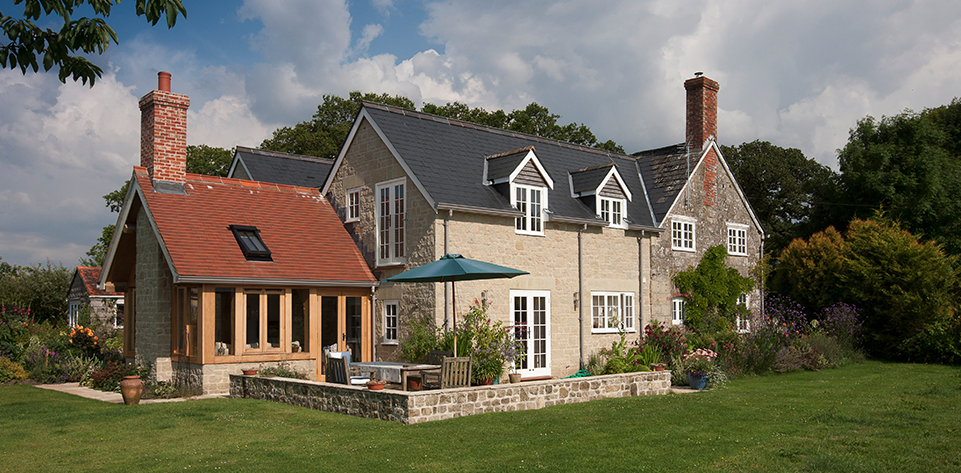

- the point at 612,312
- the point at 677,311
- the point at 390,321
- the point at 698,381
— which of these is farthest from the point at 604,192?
the point at 390,321

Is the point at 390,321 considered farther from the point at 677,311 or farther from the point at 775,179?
the point at 775,179

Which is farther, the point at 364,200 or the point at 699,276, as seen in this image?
the point at 699,276

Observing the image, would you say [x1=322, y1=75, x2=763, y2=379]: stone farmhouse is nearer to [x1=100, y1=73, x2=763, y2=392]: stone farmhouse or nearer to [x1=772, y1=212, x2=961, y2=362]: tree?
[x1=100, y1=73, x2=763, y2=392]: stone farmhouse

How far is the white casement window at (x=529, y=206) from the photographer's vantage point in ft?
62.1

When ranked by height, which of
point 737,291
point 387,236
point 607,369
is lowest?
point 607,369

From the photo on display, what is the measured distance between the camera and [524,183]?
751 inches

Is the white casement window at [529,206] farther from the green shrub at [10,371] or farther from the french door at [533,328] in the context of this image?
the green shrub at [10,371]

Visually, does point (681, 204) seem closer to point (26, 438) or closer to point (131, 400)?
point (131, 400)

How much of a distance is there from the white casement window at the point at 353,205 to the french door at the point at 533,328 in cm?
526

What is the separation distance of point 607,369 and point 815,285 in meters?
10.9

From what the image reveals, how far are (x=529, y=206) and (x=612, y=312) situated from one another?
4.39 meters

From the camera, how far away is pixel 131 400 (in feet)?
47.7

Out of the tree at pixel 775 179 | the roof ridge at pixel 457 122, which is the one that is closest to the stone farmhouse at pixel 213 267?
the roof ridge at pixel 457 122

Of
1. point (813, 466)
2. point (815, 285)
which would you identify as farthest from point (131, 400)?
point (815, 285)
